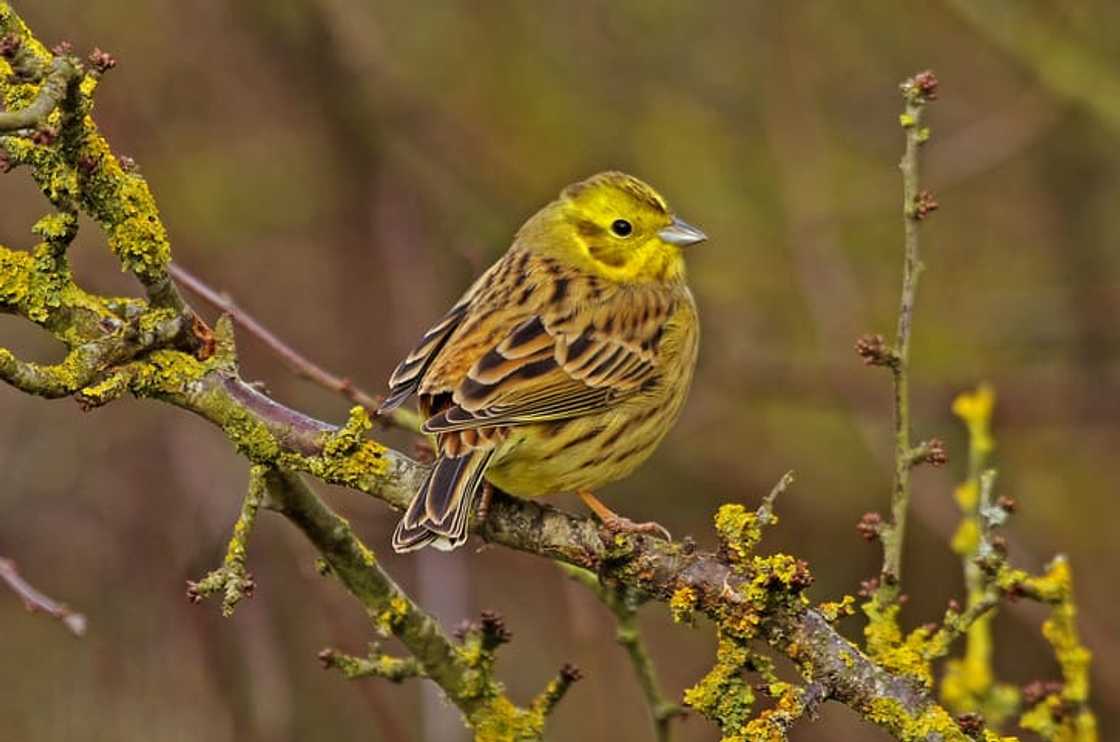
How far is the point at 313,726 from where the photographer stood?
6777 mm

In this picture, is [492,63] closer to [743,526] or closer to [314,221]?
[314,221]

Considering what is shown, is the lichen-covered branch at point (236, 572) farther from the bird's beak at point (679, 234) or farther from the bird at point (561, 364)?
the bird's beak at point (679, 234)

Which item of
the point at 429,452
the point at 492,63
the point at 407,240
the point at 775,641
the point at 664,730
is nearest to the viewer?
the point at 775,641

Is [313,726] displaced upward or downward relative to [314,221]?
downward

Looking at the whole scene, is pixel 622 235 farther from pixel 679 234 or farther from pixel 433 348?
pixel 433 348

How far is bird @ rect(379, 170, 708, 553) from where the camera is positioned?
3725 millimetres

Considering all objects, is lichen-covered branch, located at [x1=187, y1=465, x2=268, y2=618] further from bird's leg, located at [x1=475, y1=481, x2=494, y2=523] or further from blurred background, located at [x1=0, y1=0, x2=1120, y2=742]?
blurred background, located at [x1=0, y1=0, x2=1120, y2=742]

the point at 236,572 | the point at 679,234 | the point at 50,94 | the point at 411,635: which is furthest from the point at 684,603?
the point at 679,234

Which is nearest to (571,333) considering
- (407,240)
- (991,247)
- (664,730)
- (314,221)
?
(664,730)

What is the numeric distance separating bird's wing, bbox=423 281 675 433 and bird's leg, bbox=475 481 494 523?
0.51ft

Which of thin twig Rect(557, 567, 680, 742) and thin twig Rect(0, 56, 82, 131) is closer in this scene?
thin twig Rect(0, 56, 82, 131)

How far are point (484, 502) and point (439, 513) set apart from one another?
316mm

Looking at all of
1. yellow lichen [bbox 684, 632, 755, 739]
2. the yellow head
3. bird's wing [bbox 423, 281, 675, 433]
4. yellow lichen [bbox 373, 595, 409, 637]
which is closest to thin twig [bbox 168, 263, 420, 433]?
bird's wing [bbox 423, 281, 675, 433]

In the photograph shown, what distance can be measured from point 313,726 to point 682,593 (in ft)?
13.6
